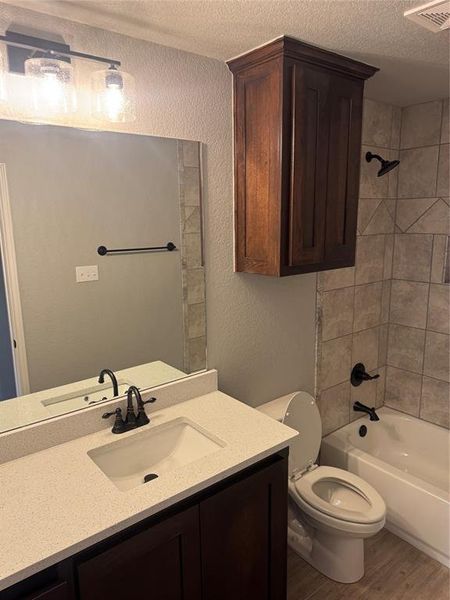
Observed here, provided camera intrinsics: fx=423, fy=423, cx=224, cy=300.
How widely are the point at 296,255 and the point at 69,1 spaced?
1.18 meters

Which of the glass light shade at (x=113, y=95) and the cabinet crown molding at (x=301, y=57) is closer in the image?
the glass light shade at (x=113, y=95)

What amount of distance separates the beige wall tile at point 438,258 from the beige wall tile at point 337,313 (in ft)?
1.80

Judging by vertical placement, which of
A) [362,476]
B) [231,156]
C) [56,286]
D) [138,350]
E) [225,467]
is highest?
[231,156]

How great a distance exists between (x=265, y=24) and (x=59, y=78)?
2.36ft

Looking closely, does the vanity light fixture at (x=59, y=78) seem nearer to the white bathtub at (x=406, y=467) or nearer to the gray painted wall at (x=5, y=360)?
the gray painted wall at (x=5, y=360)

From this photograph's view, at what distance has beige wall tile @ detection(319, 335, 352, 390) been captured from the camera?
2506mm

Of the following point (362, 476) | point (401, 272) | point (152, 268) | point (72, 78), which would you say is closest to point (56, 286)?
point (152, 268)

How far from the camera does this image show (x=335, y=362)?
2584mm

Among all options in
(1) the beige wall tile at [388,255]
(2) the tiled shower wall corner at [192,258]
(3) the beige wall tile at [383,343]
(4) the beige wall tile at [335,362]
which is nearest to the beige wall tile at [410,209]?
(1) the beige wall tile at [388,255]

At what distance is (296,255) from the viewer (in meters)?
1.79

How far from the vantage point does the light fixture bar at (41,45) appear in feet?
4.31

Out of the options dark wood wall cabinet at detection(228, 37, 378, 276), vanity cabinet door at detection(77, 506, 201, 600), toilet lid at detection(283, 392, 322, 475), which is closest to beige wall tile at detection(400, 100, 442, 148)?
dark wood wall cabinet at detection(228, 37, 378, 276)

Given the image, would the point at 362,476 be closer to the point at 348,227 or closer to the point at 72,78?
the point at 348,227

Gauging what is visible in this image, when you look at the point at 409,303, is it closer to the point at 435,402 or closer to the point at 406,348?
the point at 406,348
